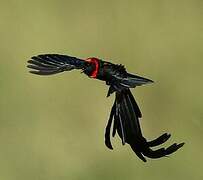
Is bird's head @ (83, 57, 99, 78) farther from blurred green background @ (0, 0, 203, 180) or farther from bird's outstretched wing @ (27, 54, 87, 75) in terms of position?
blurred green background @ (0, 0, 203, 180)

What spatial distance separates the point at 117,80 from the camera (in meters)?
1.29

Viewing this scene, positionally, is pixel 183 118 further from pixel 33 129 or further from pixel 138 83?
pixel 138 83

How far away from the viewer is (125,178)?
1836 mm

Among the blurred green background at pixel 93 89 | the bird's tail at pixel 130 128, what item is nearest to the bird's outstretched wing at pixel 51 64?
the bird's tail at pixel 130 128

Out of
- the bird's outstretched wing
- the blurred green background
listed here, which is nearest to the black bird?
the bird's outstretched wing

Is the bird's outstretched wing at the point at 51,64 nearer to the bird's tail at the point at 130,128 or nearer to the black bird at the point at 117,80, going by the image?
the black bird at the point at 117,80

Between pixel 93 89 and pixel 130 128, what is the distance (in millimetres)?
615

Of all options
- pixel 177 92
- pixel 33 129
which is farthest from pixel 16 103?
pixel 177 92

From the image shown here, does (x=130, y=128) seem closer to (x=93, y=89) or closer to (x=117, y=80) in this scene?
(x=117, y=80)

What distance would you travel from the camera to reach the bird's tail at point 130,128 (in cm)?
139

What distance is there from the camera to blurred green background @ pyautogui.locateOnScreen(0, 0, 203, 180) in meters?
1.86

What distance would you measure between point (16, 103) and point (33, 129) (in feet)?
0.31

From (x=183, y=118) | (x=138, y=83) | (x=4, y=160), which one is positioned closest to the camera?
(x=138, y=83)

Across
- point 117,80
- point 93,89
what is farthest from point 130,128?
point 93,89
